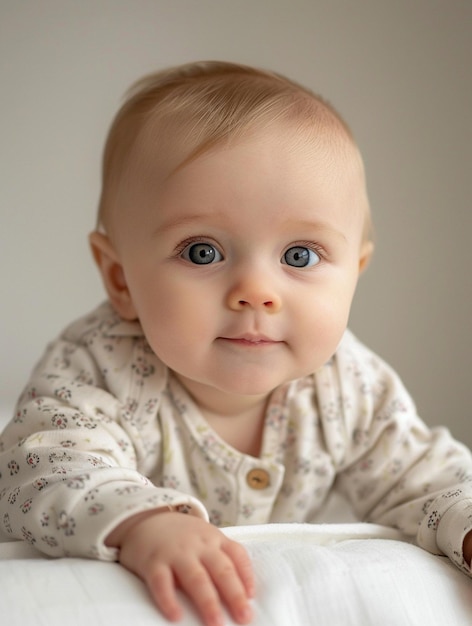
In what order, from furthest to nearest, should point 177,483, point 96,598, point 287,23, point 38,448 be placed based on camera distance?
point 287,23, point 177,483, point 38,448, point 96,598

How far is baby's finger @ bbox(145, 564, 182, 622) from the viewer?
654 mm

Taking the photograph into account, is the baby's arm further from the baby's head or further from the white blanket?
the baby's head

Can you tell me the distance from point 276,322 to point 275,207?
0.41 ft

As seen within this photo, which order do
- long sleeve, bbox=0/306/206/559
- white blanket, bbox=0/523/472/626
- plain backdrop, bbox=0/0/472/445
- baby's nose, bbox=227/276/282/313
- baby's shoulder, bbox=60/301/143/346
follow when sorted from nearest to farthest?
white blanket, bbox=0/523/472/626
long sleeve, bbox=0/306/206/559
baby's nose, bbox=227/276/282/313
baby's shoulder, bbox=60/301/143/346
plain backdrop, bbox=0/0/472/445


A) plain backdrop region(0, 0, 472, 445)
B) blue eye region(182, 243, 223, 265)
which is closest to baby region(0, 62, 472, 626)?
blue eye region(182, 243, 223, 265)

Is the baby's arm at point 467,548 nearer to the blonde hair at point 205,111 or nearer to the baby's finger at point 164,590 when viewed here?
the baby's finger at point 164,590

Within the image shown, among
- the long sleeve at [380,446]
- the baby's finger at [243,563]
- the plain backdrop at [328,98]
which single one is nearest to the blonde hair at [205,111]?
the long sleeve at [380,446]

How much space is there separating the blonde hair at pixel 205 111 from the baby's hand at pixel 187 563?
1.34 ft

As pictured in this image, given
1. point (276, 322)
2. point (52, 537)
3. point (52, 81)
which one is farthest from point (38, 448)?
point (52, 81)

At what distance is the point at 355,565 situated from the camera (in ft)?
2.43

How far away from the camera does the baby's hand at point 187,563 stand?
2.18 ft

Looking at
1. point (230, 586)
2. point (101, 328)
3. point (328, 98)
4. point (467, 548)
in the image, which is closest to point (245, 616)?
point (230, 586)

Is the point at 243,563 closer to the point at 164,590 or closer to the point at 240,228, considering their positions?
Result: the point at 164,590

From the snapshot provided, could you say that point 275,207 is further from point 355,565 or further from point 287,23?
point 287,23
